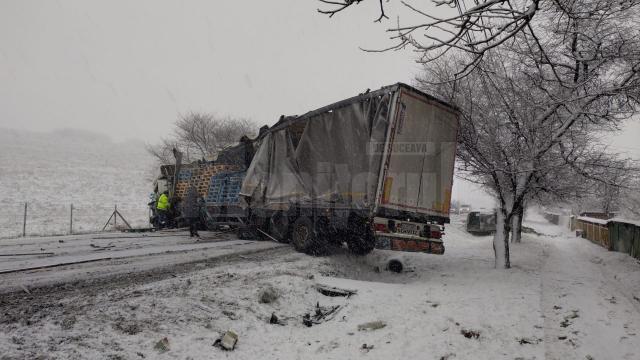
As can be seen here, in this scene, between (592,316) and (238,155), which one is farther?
(238,155)

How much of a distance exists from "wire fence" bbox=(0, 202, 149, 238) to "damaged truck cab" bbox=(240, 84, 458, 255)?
458 inches

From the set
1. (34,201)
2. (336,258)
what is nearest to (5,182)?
(34,201)

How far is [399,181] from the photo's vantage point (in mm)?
6902

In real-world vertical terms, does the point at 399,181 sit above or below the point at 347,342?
above

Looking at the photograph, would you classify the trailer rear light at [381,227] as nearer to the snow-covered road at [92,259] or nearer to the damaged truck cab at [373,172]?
the damaged truck cab at [373,172]

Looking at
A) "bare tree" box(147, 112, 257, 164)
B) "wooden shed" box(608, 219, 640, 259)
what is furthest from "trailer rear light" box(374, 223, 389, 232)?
"bare tree" box(147, 112, 257, 164)

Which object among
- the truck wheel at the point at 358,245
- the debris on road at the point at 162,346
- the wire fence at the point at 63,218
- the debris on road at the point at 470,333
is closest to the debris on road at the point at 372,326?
the debris on road at the point at 470,333

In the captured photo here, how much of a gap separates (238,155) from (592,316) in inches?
390

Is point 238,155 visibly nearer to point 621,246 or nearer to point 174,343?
point 174,343

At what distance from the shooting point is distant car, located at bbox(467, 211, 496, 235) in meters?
23.9

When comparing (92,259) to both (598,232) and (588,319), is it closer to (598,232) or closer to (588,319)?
(588,319)

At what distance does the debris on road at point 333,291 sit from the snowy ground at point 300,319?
3.8 inches

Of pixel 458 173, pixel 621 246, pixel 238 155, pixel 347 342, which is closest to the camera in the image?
pixel 347 342

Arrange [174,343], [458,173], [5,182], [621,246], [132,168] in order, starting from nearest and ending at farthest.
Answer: [174,343]
[458,173]
[621,246]
[5,182]
[132,168]
